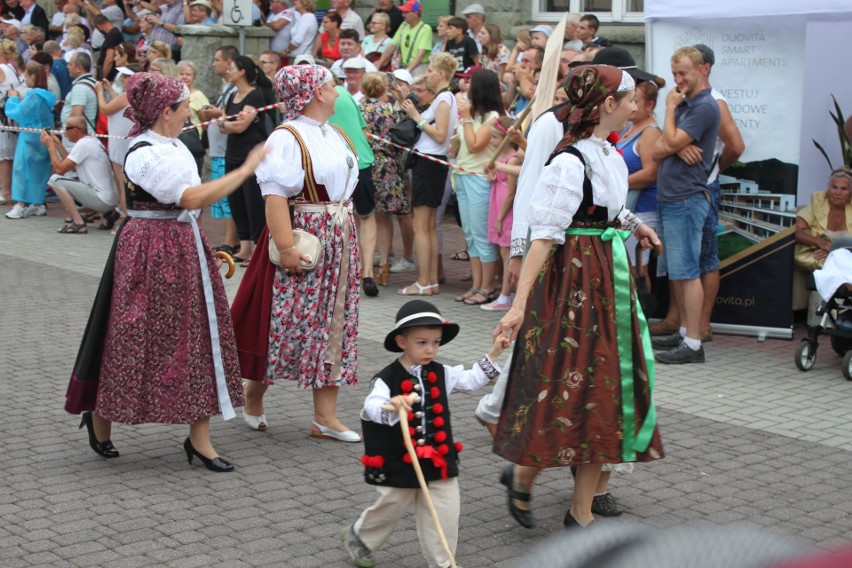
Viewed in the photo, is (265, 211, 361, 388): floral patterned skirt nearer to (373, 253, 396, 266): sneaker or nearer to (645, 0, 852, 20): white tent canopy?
(645, 0, 852, 20): white tent canopy

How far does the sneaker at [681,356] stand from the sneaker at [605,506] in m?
3.09

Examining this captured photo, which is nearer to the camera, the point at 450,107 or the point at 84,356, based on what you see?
the point at 84,356

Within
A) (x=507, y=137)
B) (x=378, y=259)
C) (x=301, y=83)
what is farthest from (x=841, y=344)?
(x=378, y=259)

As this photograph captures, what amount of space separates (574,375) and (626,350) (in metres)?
0.24

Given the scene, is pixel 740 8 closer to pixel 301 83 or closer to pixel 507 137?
pixel 507 137

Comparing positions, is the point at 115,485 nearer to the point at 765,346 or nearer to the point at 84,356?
the point at 84,356

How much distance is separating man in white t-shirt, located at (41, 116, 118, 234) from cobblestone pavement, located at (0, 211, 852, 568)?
18.6 ft

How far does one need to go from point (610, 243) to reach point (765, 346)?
438 centimetres

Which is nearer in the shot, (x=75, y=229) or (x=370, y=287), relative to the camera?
(x=370, y=287)

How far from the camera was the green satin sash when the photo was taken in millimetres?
4805

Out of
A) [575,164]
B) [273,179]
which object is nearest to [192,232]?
[273,179]

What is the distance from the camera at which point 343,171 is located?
6074 mm

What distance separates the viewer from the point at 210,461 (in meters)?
5.88

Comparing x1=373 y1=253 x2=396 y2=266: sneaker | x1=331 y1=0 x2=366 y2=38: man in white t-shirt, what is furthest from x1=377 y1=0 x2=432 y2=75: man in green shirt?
x1=373 y1=253 x2=396 y2=266: sneaker
